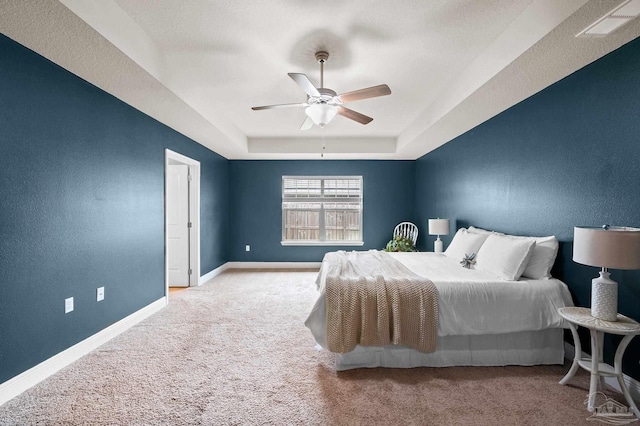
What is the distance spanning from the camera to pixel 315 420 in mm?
1775

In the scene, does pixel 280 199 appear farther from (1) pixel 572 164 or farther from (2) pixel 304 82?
(1) pixel 572 164

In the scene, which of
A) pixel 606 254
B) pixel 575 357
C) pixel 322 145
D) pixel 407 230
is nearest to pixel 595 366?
pixel 575 357

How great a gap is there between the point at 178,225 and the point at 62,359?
8.94 ft

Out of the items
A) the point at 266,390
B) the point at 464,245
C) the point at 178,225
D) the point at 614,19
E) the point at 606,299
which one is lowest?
the point at 266,390

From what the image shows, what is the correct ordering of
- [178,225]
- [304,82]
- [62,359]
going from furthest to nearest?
[178,225], [62,359], [304,82]

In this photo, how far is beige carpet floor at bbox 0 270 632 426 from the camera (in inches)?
71.2

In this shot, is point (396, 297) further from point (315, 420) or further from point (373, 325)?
point (315, 420)

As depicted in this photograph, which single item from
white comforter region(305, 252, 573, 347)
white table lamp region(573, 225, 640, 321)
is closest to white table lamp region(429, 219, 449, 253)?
white comforter region(305, 252, 573, 347)

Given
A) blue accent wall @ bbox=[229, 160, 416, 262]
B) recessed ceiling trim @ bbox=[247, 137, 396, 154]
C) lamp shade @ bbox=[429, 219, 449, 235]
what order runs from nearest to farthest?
lamp shade @ bbox=[429, 219, 449, 235] → recessed ceiling trim @ bbox=[247, 137, 396, 154] → blue accent wall @ bbox=[229, 160, 416, 262]

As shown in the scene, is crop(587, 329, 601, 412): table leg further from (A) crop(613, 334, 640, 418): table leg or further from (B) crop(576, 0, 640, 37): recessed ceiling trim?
(B) crop(576, 0, 640, 37): recessed ceiling trim

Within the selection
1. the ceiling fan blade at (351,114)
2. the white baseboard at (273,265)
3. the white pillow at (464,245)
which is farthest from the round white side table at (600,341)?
the white baseboard at (273,265)

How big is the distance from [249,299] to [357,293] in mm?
2346

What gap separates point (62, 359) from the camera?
2377 millimetres

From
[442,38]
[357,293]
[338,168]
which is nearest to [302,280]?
[338,168]
